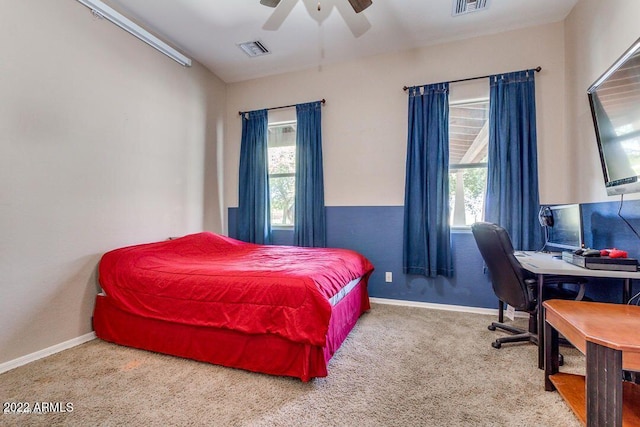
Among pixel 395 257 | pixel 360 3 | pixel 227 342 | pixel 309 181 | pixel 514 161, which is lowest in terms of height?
pixel 227 342

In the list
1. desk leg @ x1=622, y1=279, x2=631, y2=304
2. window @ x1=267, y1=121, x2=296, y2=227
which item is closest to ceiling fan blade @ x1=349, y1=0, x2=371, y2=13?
window @ x1=267, y1=121, x2=296, y2=227

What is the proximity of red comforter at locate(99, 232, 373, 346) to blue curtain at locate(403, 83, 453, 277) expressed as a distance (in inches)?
35.2

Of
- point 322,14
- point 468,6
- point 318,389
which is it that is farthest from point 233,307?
point 468,6

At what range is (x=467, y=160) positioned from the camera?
3232 millimetres

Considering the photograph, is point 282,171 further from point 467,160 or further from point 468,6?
point 468,6

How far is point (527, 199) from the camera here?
290 cm

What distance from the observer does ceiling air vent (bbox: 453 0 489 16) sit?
266 cm

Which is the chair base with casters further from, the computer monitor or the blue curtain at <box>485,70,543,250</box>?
the blue curtain at <box>485,70,543,250</box>

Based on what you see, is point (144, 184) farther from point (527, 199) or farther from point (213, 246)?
point (527, 199)

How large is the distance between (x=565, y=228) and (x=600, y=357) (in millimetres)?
1600

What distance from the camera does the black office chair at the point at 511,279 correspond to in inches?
82.0

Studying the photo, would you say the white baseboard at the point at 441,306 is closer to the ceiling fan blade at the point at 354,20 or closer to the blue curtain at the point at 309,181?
the blue curtain at the point at 309,181

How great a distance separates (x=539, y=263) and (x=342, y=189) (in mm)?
2186

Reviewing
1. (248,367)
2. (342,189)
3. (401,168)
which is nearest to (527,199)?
(401,168)
